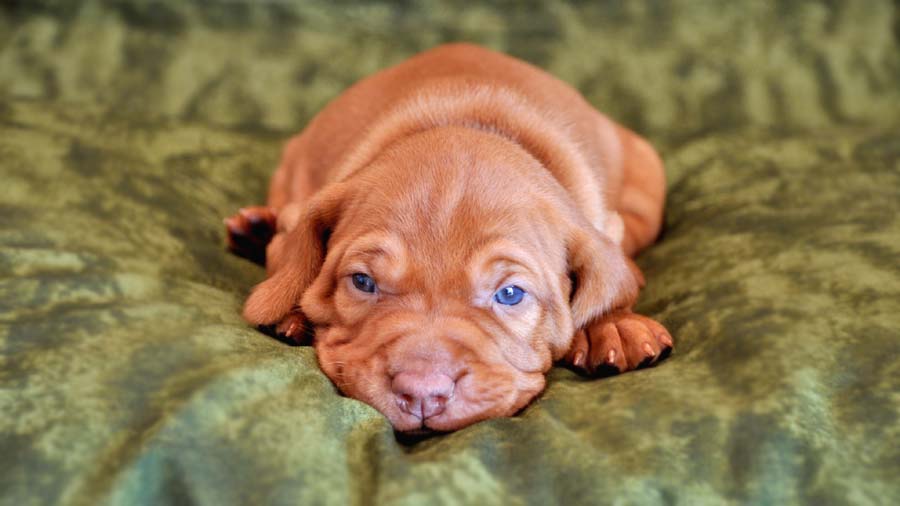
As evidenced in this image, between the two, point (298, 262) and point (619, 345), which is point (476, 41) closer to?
point (298, 262)

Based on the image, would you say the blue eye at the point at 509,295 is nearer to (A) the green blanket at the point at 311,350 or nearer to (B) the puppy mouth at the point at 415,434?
(A) the green blanket at the point at 311,350

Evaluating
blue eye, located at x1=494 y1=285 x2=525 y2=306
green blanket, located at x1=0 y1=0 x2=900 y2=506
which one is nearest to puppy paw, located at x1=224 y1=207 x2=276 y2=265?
green blanket, located at x1=0 y1=0 x2=900 y2=506

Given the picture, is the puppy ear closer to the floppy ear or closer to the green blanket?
the green blanket

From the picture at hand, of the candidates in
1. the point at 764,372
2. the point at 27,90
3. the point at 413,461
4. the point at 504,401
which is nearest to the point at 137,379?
the point at 413,461

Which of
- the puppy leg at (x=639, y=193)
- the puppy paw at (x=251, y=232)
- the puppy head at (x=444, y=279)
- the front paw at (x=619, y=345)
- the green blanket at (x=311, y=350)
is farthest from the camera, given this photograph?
the puppy leg at (x=639, y=193)

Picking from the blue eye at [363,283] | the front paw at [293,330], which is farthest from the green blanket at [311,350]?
the blue eye at [363,283]
